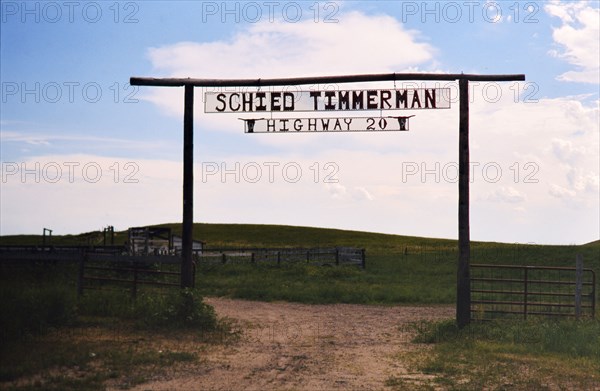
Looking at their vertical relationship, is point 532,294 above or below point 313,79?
below

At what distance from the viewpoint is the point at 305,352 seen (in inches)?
477

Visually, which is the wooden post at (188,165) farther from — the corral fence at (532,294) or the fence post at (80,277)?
the corral fence at (532,294)

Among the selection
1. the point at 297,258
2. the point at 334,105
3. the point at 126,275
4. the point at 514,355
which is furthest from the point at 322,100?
the point at 297,258

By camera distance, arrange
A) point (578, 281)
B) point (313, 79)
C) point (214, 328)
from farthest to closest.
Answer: point (578, 281)
point (313, 79)
point (214, 328)

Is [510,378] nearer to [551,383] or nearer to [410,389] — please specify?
[551,383]

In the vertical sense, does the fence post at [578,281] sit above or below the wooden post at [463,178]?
below

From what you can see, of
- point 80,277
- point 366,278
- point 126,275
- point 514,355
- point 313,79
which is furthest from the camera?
point 366,278

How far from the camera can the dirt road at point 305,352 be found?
9.41 m

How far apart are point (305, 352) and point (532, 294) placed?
701 centimetres

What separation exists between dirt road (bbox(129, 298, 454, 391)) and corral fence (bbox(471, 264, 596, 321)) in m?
1.98

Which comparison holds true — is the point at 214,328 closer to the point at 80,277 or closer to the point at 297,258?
the point at 80,277

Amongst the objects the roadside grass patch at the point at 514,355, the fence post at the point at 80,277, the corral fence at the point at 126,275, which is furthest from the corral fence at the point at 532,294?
the fence post at the point at 80,277

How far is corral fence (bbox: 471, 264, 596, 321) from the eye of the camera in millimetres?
15273

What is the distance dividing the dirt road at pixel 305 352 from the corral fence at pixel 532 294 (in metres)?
1.98
